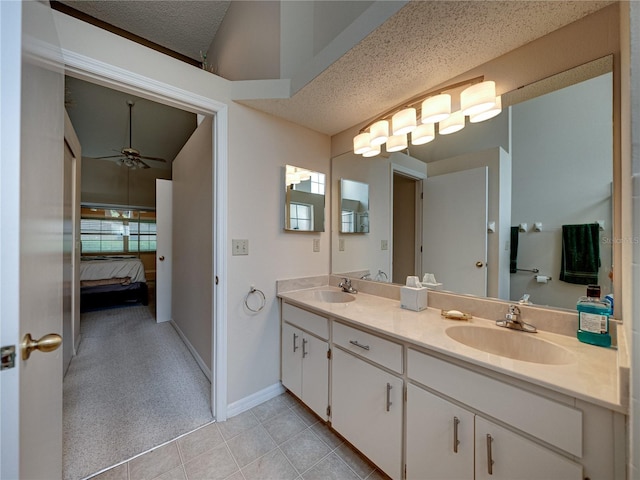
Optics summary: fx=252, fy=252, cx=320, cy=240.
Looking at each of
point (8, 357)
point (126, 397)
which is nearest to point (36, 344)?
point (8, 357)

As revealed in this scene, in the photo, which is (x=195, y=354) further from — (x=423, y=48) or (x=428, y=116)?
(x=423, y=48)

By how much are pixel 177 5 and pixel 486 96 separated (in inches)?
114

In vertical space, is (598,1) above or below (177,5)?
below

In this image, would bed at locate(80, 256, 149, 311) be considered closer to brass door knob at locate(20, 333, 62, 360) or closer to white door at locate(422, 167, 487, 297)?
brass door knob at locate(20, 333, 62, 360)

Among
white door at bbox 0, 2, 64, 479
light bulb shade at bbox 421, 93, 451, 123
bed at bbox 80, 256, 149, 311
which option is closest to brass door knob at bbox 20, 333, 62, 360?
white door at bbox 0, 2, 64, 479

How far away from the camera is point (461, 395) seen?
3.17 feet

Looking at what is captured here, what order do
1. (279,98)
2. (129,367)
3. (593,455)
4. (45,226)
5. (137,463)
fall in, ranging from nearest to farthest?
(593,455) → (45,226) → (137,463) → (279,98) → (129,367)

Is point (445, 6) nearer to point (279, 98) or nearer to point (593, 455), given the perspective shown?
point (279, 98)

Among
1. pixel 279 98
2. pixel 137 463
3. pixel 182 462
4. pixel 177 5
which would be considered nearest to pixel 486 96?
pixel 279 98

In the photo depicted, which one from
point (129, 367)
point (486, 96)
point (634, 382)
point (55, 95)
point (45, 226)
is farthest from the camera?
point (129, 367)

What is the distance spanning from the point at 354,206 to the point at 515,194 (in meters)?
1.17

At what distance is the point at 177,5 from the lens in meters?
2.39

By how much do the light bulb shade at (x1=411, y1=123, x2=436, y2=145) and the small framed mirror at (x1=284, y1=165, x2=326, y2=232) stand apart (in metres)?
0.86

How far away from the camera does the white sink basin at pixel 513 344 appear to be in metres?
1.02
